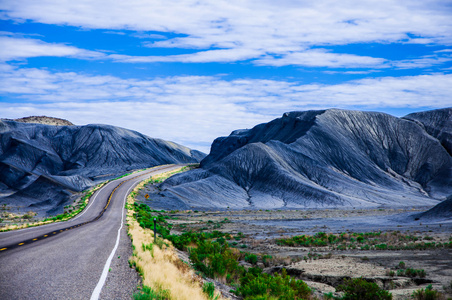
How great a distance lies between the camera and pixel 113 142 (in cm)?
16662

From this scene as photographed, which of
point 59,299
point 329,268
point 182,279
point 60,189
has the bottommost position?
point 60,189

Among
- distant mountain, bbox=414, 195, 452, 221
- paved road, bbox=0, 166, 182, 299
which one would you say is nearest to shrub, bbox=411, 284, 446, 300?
paved road, bbox=0, 166, 182, 299

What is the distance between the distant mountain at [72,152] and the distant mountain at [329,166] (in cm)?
3694

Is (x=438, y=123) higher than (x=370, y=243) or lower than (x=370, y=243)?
higher

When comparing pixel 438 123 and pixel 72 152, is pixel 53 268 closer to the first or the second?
pixel 438 123

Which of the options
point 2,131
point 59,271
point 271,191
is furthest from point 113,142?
point 59,271

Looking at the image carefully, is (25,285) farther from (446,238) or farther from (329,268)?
(446,238)

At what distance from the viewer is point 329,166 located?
110 metres

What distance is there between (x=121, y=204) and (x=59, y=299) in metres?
51.4

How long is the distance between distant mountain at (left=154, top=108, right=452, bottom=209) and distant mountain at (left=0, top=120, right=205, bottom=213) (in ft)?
121

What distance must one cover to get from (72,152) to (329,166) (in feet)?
353

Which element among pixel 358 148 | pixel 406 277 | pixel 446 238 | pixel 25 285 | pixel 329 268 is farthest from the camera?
pixel 358 148

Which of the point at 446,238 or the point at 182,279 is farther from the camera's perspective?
the point at 446,238

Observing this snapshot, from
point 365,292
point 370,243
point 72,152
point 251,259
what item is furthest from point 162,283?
point 72,152
